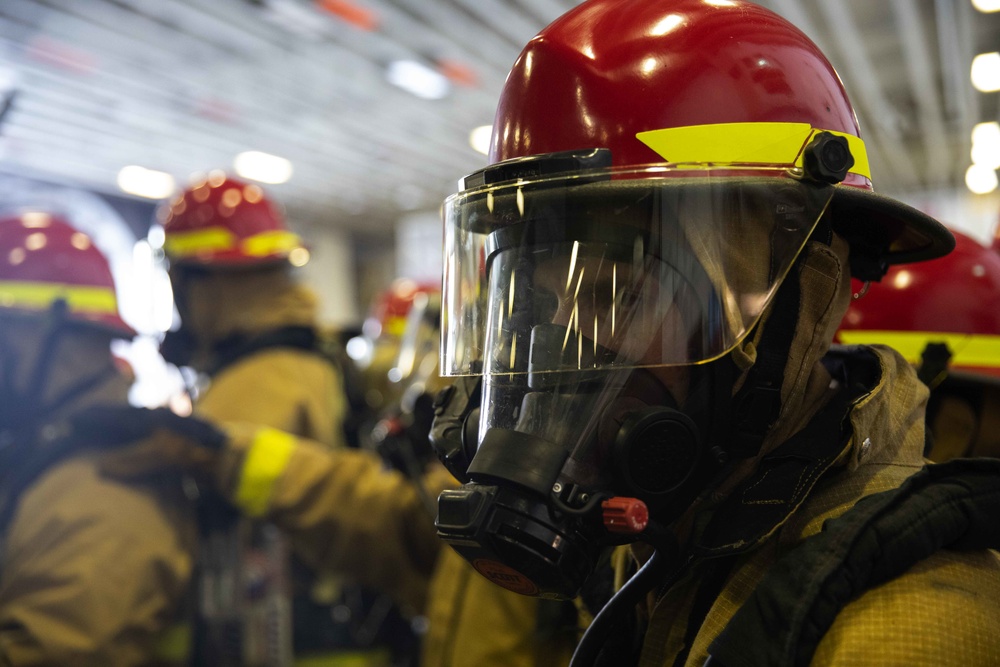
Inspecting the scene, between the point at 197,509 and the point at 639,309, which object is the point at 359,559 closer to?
the point at 197,509

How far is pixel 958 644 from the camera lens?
841 millimetres

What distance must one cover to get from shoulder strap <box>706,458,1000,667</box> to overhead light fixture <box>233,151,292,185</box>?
8754 mm

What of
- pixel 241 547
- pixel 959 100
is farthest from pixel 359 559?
pixel 959 100

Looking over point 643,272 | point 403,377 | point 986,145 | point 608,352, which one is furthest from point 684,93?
point 986,145

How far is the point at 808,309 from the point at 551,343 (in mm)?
329

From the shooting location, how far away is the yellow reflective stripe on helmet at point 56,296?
269 cm

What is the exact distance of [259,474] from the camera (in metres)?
2.58

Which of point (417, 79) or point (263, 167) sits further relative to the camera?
point (263, 167)

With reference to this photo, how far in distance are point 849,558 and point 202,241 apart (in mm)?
3104

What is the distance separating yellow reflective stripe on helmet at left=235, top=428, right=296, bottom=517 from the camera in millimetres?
2580

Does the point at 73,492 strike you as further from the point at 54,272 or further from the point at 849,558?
the point at 849,558

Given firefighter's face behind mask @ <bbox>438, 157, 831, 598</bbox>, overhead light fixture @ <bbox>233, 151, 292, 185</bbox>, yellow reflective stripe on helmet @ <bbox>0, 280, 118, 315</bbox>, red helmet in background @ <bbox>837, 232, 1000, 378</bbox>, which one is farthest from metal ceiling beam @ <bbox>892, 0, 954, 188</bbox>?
overhead light fixture @ <bbox>233, 151, 292, 185</bbox>

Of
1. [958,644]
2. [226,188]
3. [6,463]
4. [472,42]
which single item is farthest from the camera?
[472,42]

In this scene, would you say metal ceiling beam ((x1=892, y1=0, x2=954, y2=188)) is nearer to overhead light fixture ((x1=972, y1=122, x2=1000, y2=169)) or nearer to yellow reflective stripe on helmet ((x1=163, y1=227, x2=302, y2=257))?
overhead light fixture ((x1=972, y1=122, x2=1000, y2=169))
